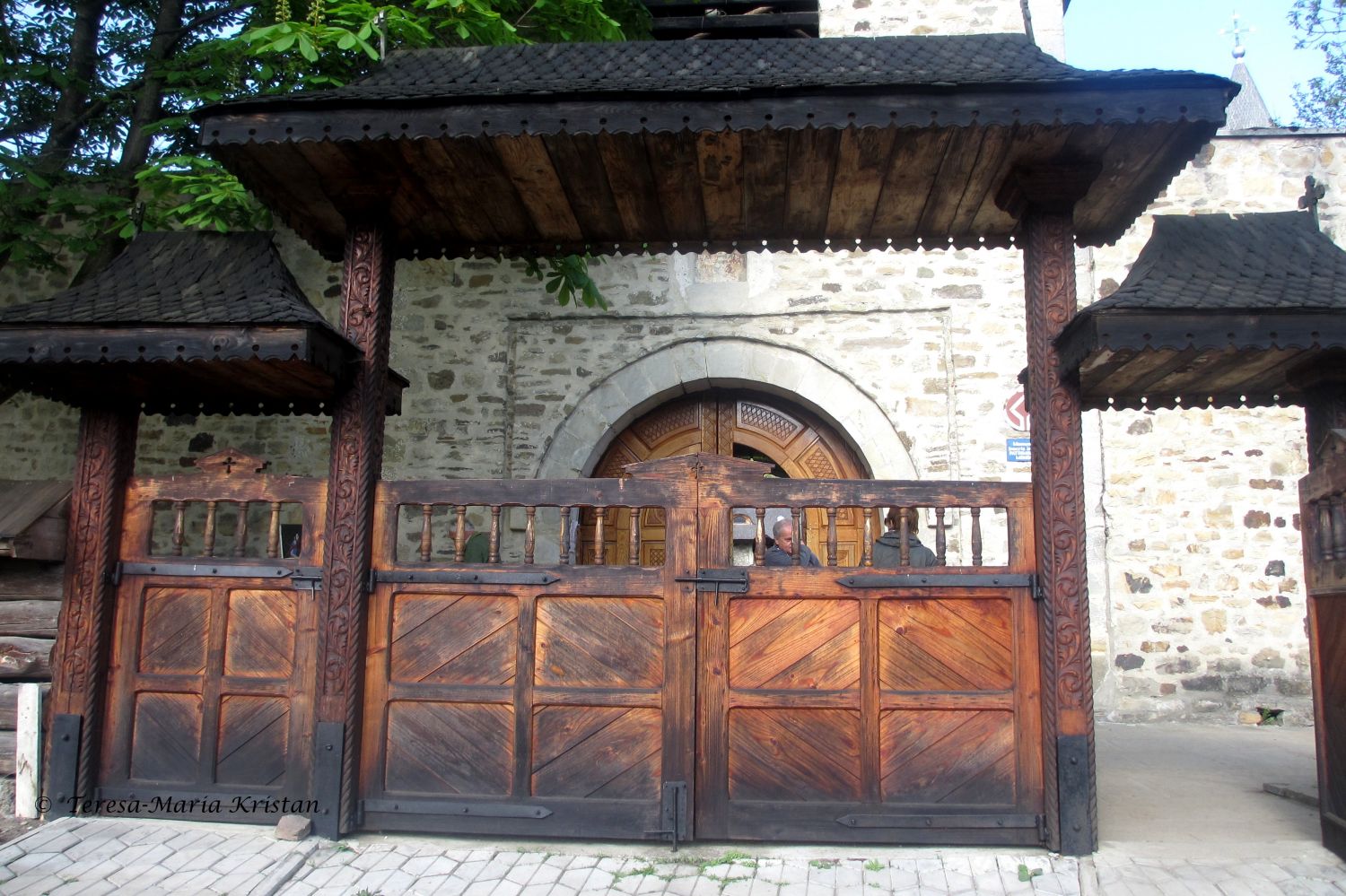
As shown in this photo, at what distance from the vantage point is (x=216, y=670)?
168 inches

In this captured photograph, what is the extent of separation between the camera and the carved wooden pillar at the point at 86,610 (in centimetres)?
425

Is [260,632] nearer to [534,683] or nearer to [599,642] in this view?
[534,683]

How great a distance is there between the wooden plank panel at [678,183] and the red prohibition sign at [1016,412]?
3.87 m

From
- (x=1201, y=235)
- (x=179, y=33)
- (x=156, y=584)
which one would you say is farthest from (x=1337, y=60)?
(x=156, y=584)

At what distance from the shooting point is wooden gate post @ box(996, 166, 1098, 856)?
12.6 ft

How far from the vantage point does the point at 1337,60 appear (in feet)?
58.2

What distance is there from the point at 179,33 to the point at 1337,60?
1910 cm

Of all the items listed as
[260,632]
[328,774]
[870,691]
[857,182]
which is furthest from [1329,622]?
[260,632]

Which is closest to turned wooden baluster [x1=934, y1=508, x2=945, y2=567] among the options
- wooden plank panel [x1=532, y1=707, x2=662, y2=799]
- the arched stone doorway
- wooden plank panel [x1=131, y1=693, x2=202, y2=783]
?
wooden plank panel [x1=532, y1=707, x2=662, y2=799]

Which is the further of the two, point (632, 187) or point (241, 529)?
point (632, 187)

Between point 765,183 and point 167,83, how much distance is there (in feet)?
18.8

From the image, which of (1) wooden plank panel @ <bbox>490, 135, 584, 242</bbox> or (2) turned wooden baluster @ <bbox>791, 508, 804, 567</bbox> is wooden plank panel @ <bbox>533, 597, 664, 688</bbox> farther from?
(1) wooden plank panel @ <bbox>490, 135, 584, 242</bbox>

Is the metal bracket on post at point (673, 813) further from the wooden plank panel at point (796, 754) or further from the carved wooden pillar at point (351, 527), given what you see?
the carved wooden pillar at point (351, 527)

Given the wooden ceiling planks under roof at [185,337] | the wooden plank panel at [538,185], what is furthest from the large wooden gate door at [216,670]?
the wooden plank panel at [538,185]
